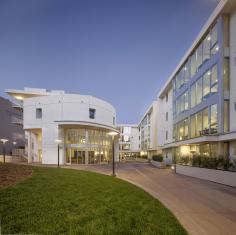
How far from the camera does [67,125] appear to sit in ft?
109

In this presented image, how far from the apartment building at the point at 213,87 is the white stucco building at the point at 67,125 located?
1656 centimetres

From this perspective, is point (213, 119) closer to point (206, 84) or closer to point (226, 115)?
point (226, 115)

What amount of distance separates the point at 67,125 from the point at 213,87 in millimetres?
23560

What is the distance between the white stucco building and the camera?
32125 mm

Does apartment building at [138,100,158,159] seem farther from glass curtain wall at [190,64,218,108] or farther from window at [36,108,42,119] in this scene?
window at [36,108,42,119]

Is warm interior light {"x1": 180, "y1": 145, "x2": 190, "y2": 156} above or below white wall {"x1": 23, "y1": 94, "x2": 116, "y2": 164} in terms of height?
below

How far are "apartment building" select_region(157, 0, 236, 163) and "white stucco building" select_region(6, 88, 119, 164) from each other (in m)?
16.6

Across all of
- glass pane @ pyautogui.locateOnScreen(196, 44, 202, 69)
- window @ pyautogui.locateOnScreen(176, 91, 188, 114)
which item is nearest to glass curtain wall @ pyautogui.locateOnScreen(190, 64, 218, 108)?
glass pane @ pyautogui.locateOnScreen(196, 44, 202, 69)

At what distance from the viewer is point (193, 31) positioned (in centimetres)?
14462

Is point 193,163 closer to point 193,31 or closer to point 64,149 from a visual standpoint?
point 64,149

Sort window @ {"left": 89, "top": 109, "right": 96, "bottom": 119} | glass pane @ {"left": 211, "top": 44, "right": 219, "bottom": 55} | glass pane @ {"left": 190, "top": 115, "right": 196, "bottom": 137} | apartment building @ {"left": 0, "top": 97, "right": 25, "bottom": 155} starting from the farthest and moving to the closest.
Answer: apartment building @ {"left": 0, "top": 97, "right": 25, "bottom": 155}, window @ {"left": 89, "top": 109, "right": 96, "bottom": 119}, glass pane @ {"left": 190, "top": 115, "right": 196, "bottom": 137}, glass pane @ {"left": 211, "top": 44, "right": 219, "bottom": 55}

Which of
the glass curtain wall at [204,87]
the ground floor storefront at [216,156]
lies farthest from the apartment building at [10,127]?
the ground floor storefront at [216,156]

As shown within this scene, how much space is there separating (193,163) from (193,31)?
152438 mm

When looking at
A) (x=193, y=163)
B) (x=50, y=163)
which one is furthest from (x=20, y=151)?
(x=193, y=163)
